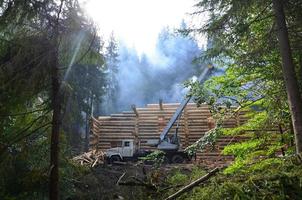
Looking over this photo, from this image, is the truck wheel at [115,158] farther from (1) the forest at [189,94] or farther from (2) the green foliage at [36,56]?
(2) the green foliage at [36,56]

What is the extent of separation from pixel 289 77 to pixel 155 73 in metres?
51.6

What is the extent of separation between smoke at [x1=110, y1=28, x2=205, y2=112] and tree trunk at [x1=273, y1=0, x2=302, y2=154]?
43.9 meters

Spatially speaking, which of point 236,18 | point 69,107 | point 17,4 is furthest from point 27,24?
point 236,18

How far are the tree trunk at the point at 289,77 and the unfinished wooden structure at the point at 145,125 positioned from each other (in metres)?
19.2


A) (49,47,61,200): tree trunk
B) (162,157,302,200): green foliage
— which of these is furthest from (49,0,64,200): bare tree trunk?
(162,157,302,200): green foliage

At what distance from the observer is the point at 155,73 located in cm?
5716

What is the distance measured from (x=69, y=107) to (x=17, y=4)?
5.70 ft

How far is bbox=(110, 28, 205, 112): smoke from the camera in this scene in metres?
53.3

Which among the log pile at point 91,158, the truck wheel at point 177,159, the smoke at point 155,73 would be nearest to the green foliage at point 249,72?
the log pile at point 91,158

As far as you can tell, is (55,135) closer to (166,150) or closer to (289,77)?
(289,77)

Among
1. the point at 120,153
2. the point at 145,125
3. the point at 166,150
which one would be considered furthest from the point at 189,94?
the point at 145,125

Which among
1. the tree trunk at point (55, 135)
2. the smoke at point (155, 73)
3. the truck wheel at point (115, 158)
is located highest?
the smoke at point (155, 73)

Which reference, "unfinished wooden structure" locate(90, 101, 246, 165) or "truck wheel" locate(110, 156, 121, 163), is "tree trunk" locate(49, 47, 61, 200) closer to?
"truck wheel" locate(110, 156, 121, 163)

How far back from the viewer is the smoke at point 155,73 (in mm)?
53344
